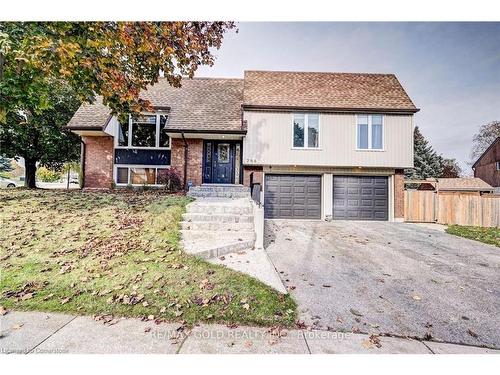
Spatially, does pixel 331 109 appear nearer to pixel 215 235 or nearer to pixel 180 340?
pixel 215 235

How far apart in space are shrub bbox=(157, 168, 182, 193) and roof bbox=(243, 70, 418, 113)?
4.52m

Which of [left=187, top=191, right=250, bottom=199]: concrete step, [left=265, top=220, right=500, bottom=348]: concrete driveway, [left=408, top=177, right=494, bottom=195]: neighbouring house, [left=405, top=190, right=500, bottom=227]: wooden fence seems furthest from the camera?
[left=408, top=177, right=494, bottom=195]: neighbouring house

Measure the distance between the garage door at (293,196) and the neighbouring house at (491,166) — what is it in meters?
27.0

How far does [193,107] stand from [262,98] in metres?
3.43

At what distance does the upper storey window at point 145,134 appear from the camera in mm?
11445

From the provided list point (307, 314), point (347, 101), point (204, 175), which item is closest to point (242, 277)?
point (307, 314)

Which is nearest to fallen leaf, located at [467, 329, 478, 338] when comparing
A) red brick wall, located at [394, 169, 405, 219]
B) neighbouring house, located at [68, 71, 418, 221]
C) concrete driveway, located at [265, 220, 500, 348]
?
concrete driveway, located at [265, 220, 500, 348]

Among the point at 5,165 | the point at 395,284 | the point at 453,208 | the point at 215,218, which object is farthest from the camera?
the point at 5,165

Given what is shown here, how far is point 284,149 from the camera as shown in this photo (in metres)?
10.9

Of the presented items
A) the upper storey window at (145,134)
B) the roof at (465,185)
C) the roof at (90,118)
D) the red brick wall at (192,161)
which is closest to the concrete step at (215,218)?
the red brick wall at (192,161)

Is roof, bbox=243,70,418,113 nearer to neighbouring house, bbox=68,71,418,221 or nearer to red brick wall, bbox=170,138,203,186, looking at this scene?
neighbouring house, bbox=68,71,418,221

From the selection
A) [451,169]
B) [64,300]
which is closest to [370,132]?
[64,300]

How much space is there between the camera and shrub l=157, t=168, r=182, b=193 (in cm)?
1088

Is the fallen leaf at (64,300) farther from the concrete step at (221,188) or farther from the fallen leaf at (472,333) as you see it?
the concrete step at (221,188)
